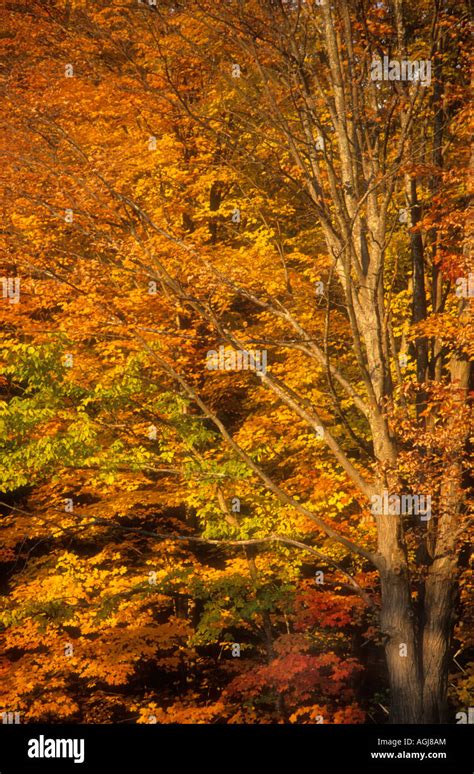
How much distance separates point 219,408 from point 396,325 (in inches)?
175

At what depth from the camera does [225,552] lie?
1625cm

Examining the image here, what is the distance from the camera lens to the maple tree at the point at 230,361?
9203 millimetres

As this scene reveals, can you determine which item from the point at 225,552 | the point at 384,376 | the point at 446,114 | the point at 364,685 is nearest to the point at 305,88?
the point at 446,114

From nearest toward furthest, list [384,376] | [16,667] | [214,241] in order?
[384,376]
[16,667]
[214,241]

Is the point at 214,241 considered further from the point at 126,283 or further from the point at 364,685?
the point at 364,685

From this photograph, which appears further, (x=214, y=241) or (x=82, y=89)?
(x=214, y=241)

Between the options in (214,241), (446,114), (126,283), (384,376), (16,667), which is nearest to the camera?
(384,376)

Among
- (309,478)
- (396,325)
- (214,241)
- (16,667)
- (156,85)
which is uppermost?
(156,85)

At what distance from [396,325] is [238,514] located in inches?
215

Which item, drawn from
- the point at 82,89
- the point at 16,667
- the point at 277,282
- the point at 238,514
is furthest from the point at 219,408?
the point at 82,89

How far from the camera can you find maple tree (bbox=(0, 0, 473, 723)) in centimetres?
920

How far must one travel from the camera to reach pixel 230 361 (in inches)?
462

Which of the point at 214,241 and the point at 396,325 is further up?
the point at 214,241

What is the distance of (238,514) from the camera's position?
14828 mm
